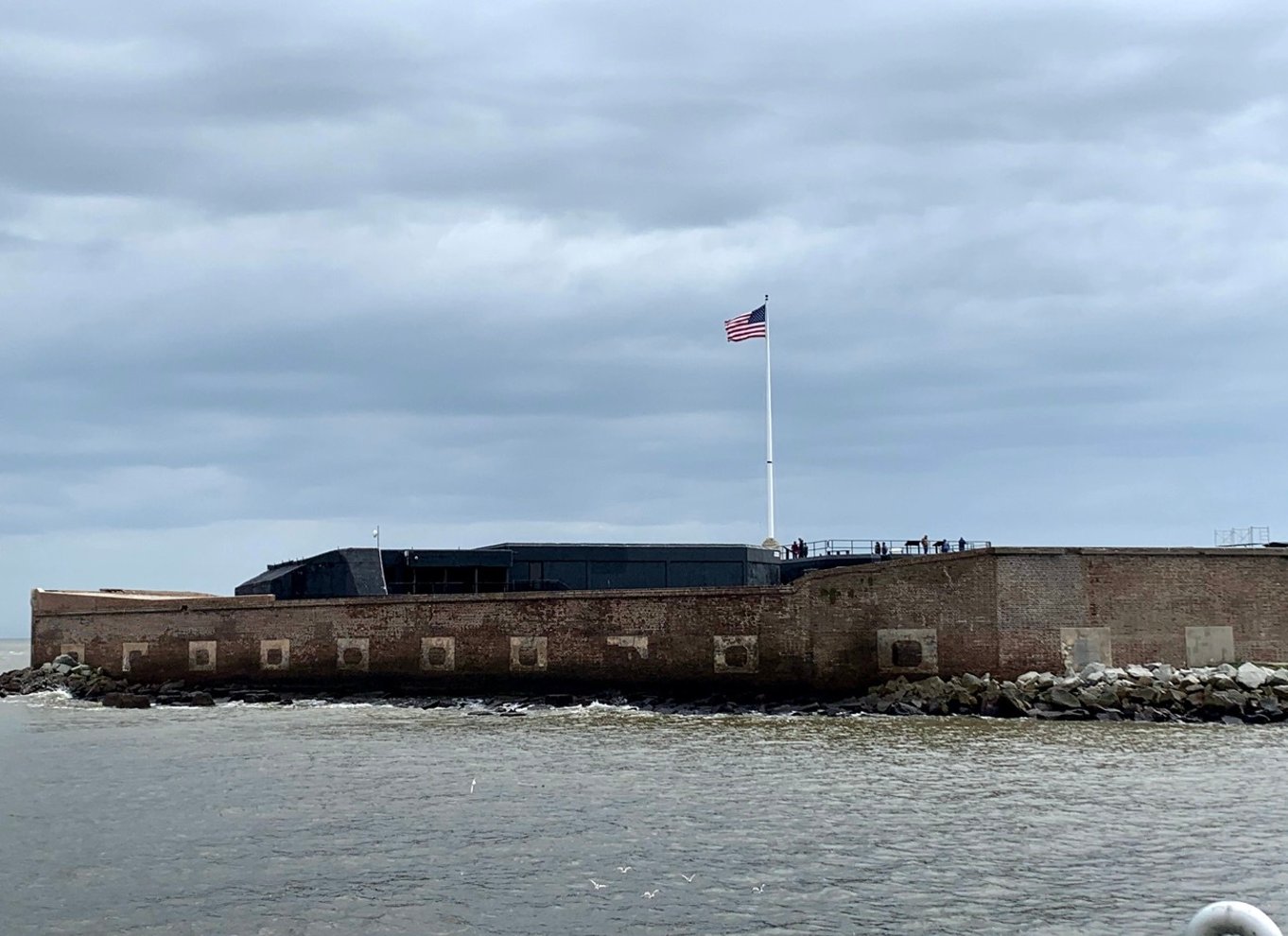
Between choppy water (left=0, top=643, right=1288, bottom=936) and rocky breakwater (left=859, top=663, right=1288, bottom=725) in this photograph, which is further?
rocky breakwater (left=859, top=663, right=1288, bottom=725)

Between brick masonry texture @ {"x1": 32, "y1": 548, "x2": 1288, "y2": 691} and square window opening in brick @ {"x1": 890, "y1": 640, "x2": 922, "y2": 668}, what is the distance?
64 millimetres

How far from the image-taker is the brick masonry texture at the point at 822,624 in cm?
3183

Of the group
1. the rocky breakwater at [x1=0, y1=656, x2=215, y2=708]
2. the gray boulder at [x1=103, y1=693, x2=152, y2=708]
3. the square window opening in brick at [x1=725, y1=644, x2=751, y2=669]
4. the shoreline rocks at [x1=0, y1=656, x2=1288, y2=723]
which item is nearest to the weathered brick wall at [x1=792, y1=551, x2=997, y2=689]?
the shoreline rocks at [x1=0, y1=656, x2=1288, y2=723]

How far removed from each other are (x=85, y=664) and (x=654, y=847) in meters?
35.6

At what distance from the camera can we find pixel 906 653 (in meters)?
32.5

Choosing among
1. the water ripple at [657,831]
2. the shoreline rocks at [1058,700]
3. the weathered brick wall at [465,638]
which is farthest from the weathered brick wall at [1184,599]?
the weathered brick wall at [465,638]

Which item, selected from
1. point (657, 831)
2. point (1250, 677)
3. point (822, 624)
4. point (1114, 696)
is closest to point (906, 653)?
point (822, 624)

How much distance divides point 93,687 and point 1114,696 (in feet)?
99.8

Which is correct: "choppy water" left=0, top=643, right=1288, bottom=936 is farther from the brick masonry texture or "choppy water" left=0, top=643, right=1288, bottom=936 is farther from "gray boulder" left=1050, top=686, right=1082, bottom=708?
the brick masonry texture

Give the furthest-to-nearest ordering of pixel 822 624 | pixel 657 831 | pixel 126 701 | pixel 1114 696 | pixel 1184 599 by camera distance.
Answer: pixel 126 701 → pixel 822 624 → pixel 1184 599 → pixel 1114 696 → pixel 657 831

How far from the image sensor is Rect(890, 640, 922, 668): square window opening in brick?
32.4 m

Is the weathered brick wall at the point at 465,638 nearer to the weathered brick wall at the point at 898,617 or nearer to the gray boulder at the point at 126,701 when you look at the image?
the weathered brick wall at the point at 898,617

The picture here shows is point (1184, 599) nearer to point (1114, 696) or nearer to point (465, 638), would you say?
point (1114, 696)

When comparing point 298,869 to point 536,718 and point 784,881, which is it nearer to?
point 784,881
